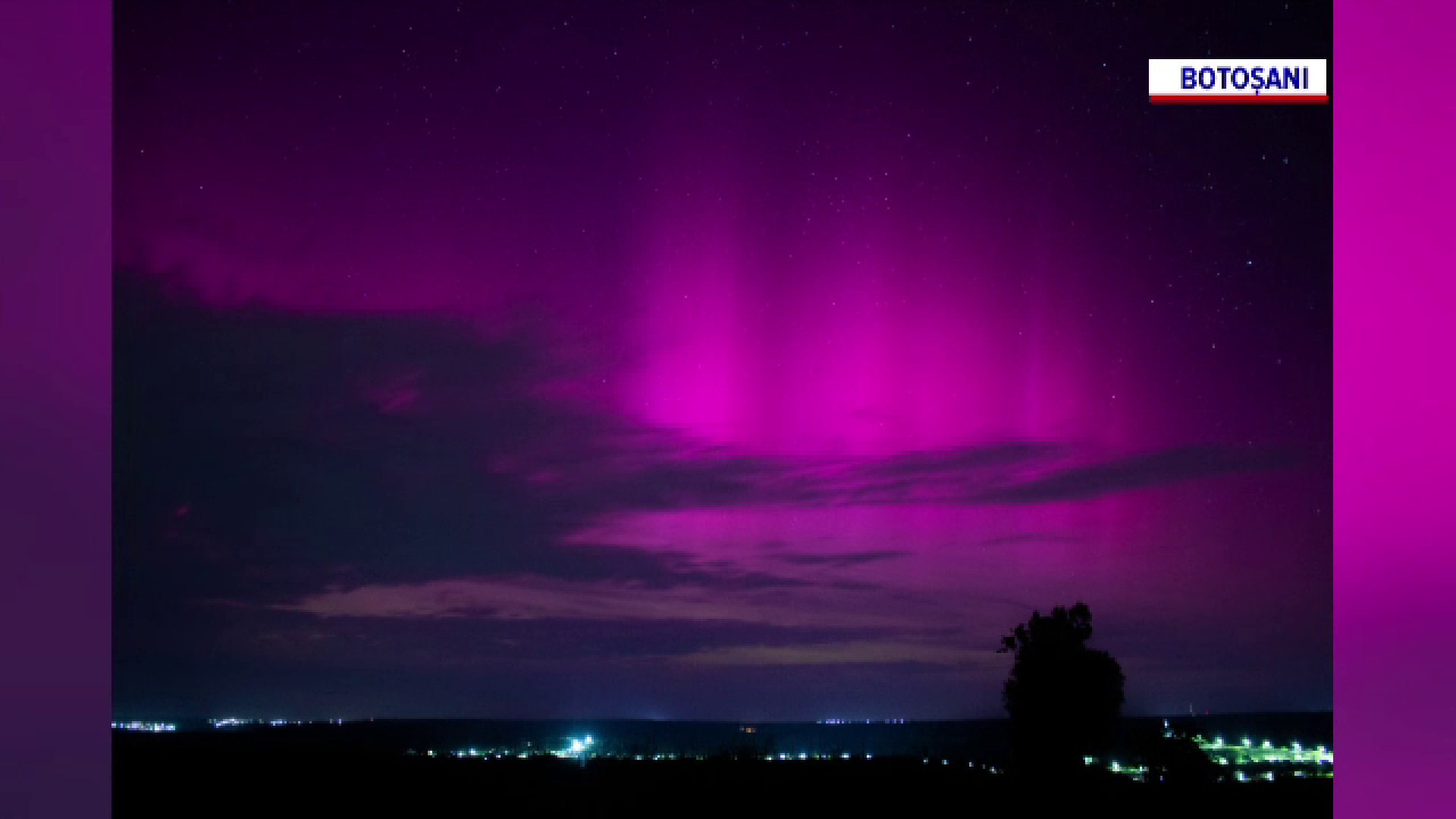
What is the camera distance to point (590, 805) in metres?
11.8

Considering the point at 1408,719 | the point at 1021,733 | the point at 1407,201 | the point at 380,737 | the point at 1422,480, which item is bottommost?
the point at 380,737

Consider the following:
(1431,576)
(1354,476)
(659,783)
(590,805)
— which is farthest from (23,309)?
(659,783)

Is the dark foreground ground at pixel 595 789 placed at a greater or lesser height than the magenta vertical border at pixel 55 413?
lesser

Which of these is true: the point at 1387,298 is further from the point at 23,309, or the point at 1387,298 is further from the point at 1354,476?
the point at 23,309

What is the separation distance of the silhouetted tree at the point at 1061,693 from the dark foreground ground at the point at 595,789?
804mm

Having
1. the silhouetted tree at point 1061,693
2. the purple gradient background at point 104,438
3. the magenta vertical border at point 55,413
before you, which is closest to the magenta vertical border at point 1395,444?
the purple gradient background at point 104,438

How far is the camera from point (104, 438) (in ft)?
18.0

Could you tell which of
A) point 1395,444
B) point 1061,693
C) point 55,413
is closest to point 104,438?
point 55,413

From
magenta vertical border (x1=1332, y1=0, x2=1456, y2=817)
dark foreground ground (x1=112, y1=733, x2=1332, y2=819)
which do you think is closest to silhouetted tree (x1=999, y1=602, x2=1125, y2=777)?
dark foreground ground (x1=112, y1=733, x2=1332, y2=819)

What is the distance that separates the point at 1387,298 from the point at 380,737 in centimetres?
2657

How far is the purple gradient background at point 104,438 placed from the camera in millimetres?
5270

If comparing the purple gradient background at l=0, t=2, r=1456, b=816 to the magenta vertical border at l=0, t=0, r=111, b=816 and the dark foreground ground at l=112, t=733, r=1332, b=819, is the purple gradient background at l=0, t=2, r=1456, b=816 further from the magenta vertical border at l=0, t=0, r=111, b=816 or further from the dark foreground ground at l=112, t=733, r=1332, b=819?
the dark foreground ground at l=112, t=733, r=1332, b=819

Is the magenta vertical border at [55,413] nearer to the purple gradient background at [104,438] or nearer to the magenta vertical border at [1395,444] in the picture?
the purple gradient background at [104,438]

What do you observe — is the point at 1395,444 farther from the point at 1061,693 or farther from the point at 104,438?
the point at 1061,693
